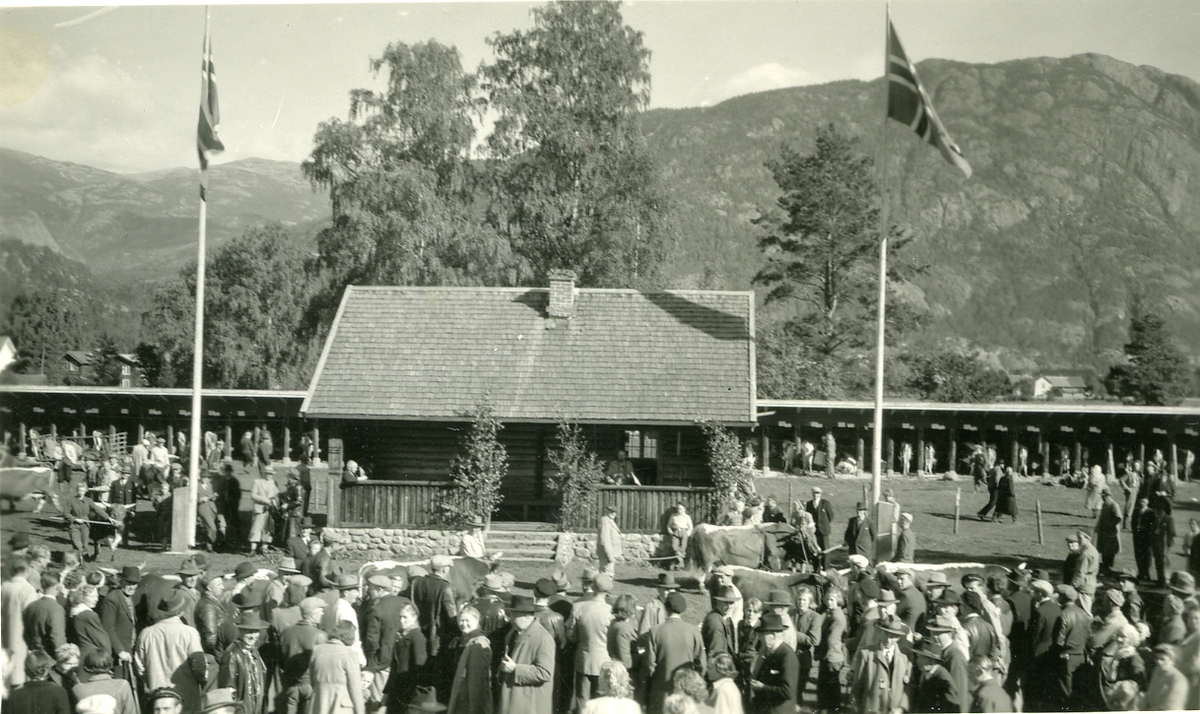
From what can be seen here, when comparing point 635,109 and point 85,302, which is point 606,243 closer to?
point 635,109

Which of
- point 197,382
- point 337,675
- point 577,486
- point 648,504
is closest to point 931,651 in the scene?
point 337,675

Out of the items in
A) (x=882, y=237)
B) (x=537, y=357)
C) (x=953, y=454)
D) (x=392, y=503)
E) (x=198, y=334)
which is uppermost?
(x=882, y=237)

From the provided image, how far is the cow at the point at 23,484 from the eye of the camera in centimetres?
2047

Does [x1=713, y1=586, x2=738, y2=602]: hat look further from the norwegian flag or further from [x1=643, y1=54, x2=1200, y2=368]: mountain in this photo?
[x1=643, y1=54, x2=1200, y2=368]: mountain

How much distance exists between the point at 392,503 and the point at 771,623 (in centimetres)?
1191

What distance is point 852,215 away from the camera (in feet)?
145

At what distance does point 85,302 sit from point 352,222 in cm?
2910

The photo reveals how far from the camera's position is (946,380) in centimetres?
5369

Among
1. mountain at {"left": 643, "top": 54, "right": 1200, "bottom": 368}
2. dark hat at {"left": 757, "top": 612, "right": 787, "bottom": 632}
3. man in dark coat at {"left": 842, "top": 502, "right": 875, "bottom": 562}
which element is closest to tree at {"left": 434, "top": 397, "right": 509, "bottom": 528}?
man in dark coat at {"left": 842, "top": 502, "right": 875, "bottom": 562}

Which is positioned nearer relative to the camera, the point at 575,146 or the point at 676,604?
the point at 676,604

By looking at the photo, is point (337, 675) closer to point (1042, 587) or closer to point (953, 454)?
point (1042, 587)

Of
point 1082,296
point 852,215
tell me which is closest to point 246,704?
point 852,215

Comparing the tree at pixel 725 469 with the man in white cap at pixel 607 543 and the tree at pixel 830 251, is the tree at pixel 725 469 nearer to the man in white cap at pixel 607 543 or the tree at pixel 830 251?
the man in white cap at pixel 607 543

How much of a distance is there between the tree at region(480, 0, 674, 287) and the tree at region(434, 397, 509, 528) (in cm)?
1431
